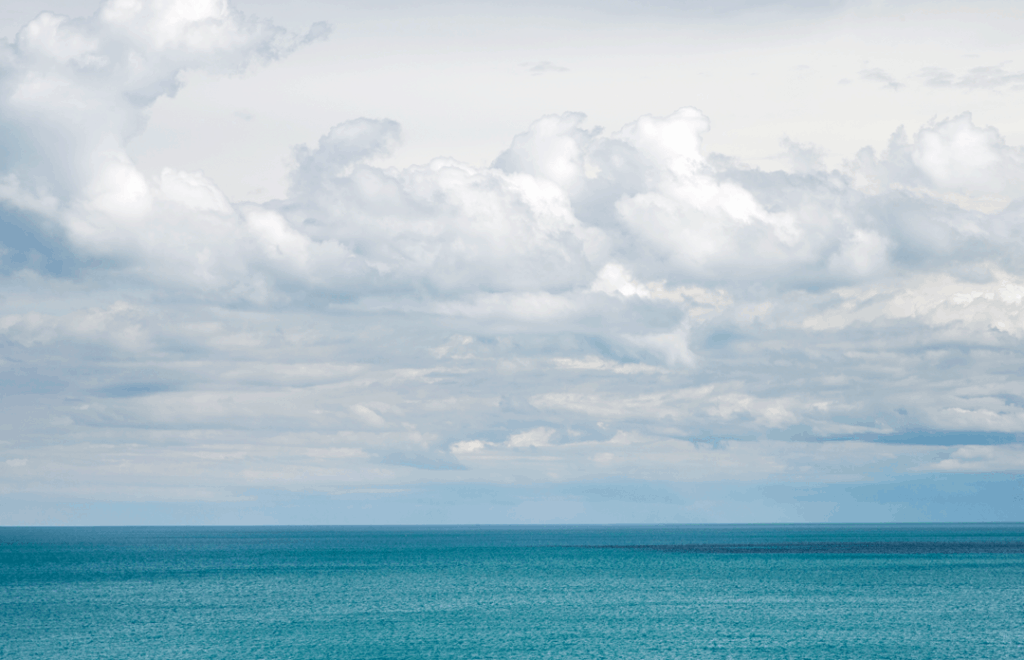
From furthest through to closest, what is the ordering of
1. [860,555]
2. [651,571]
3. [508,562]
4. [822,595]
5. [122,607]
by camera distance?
[860,555]
[508,562]
[651,571]
[822,595]
[122,607]

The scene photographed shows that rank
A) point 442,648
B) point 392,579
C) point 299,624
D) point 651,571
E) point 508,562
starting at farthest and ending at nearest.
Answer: point 508,562 → point 651,571 → point 392,579 → point 299,624 → point 442,648

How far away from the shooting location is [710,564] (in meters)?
154

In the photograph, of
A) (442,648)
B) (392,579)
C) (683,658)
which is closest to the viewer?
(683,658)

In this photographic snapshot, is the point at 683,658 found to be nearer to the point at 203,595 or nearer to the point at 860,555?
the point at 203,595

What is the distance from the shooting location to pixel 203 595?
107125mm

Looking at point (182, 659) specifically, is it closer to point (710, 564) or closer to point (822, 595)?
point (822, 595)

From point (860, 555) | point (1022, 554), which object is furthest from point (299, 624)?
point (1022, 554)

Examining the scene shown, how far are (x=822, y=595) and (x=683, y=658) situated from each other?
134ft

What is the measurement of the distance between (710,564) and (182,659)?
102317 mm

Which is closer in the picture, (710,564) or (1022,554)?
(710,564)

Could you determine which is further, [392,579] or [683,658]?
[392,579]

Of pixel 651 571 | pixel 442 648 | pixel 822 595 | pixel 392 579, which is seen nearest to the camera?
pixel 442 648

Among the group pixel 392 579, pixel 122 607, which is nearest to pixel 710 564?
pixel 392 579

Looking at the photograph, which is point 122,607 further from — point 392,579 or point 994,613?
point 994,613
